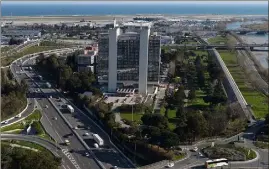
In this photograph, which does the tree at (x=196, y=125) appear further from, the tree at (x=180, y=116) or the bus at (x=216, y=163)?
the bus at (x=216, y=163)

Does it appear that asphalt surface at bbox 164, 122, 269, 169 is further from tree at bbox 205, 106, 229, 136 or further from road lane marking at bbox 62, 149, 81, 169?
road lane marking at bbox 62, 149, 81, 169

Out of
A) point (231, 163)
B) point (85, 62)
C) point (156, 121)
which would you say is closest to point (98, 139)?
point (156, 121)

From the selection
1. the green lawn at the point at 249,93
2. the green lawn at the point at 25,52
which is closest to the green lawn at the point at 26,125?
the green lawn at the point at 249,93

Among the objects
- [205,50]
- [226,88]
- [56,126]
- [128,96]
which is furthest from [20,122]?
[205,50]

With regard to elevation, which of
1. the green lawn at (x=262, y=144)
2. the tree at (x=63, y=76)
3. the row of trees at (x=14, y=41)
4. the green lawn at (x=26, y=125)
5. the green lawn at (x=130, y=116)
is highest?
the row of trees at (x=14, y=41)

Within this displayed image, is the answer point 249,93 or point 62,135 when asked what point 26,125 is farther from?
point 249,93

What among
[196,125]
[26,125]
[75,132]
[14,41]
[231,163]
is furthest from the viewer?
[14,41]

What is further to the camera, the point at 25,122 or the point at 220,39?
the point at 220,39

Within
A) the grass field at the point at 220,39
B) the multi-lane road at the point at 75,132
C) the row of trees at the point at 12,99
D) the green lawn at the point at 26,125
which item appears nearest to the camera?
the multi-lane road at the point at 75,132
